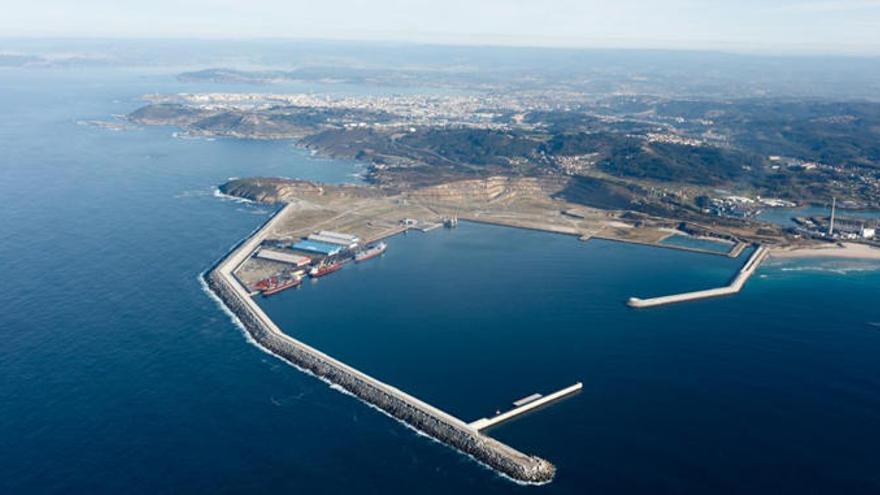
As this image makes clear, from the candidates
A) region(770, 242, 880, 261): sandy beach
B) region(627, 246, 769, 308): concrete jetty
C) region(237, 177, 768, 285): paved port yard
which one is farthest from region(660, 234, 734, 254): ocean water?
region(627, 246, 769, 308): concrete jetty

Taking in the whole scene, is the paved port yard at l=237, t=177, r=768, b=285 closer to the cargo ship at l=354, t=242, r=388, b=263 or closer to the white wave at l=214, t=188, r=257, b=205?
the cargo ship at l=354, t=242, r=388, b=263

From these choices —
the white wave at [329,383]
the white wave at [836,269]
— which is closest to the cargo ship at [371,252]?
the white wave at [329,383]

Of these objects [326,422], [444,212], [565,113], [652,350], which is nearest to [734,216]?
[444,212]

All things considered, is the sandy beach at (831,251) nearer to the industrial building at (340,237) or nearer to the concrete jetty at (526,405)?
the concrete jetty at (526,405)

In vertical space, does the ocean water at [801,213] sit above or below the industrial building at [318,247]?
above

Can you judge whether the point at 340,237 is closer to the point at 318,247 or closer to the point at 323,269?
the point at 318,247

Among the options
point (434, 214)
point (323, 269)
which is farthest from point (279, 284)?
point (434, 214)

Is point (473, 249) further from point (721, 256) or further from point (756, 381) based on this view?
point (756, 381)
